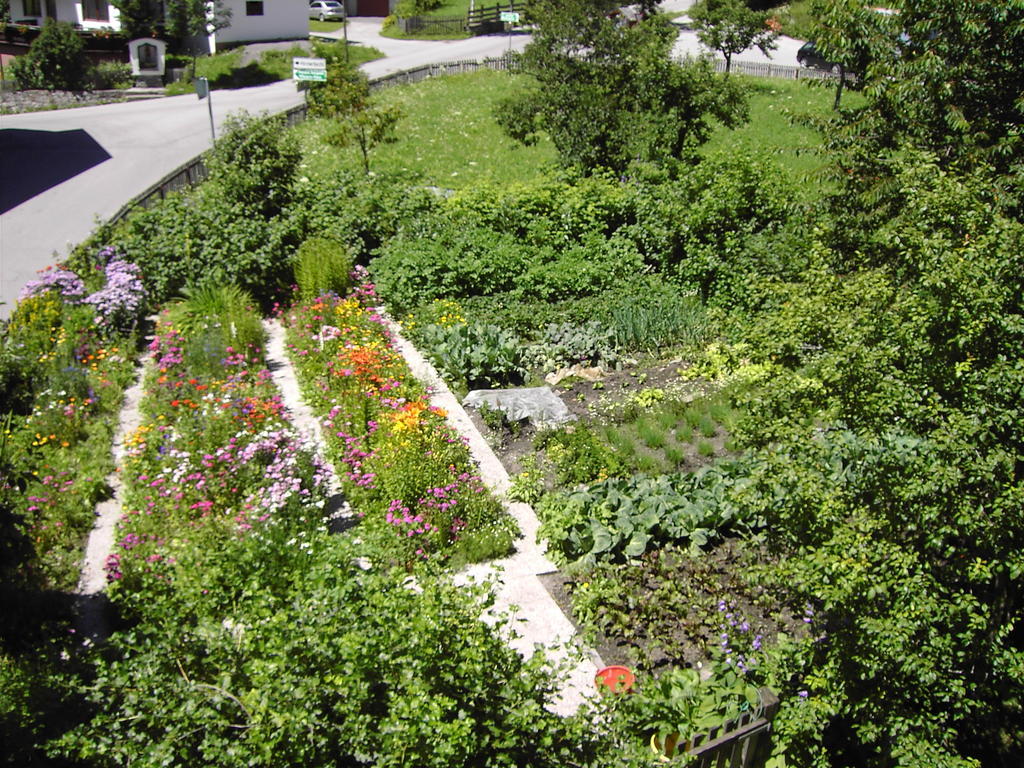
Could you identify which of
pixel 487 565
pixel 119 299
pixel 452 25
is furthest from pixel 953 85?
pixel 452 25

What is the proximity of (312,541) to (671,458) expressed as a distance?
4380 mm

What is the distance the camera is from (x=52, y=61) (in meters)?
36.2

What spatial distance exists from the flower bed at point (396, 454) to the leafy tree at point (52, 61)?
3130 centimetres

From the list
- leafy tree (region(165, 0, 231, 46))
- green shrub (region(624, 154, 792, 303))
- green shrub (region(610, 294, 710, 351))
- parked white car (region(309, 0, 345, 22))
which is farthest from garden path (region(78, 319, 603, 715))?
parked white car (region(309, 0, 345, 22))

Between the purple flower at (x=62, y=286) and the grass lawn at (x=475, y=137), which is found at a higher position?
the grass lawn at (x=475, y=137)

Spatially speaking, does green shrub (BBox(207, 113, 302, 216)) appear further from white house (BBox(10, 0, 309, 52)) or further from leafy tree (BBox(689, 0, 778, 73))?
white house (BBox(10, 0, 309, 52))

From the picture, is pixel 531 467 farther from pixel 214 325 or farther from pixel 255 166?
pixel 255 166

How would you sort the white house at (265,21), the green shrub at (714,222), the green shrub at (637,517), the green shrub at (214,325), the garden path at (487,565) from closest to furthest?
1. the garden path at (487,565)
2. the green shrub at (637,517)
3. the green shrub at (214,325)
4. the green shrub at (714,222)
5. the white house at (265,21)

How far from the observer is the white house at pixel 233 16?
4275cm

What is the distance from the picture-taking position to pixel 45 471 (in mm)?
8727

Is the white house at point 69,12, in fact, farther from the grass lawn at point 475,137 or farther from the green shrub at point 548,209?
the green shrub at point 548,209

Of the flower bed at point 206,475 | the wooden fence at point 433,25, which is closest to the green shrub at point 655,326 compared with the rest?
the flower bed at point 206,475

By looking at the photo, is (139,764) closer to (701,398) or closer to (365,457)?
(365,457)

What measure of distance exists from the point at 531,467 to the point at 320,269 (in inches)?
234
